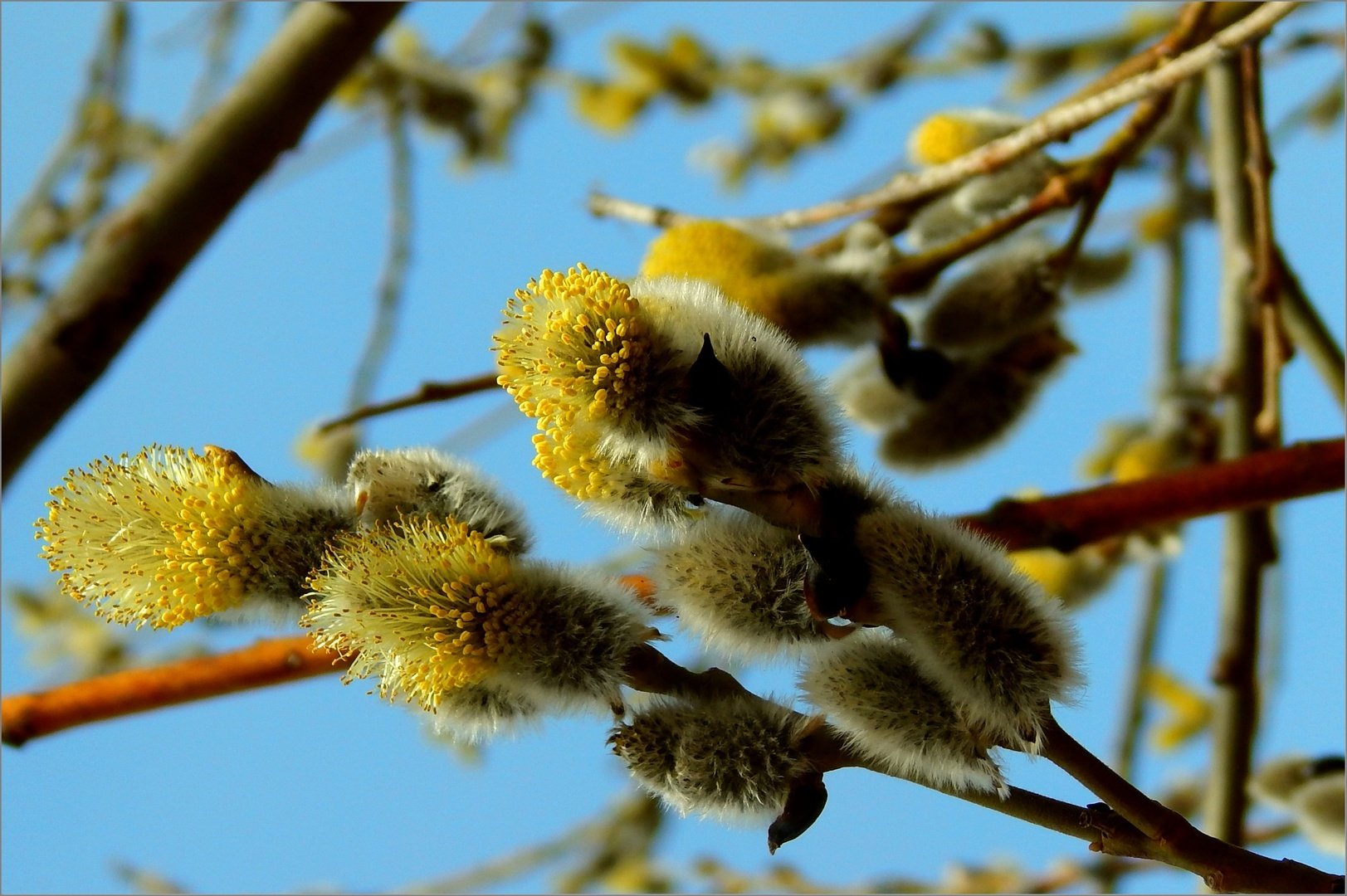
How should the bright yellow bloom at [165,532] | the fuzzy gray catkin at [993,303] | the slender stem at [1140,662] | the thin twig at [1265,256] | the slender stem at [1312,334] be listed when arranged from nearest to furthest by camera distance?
the bright yellow bloom at [165,532] → the fuzzy gray catkin at [993,303] → the thin twig at [1265,256] → the slender stem at [1312,334] → the slender stem at [1140,662]

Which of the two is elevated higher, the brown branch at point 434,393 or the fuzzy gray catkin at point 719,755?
the brown branch at point 434,393

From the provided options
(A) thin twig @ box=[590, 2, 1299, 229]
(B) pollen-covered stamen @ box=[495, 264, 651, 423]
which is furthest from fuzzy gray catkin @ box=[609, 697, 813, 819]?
(A) thin twig @ box=[590, 2, 1299, 229]

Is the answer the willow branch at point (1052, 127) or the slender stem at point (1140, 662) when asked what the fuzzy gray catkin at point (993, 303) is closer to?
the willow branch at point (1052, 127)

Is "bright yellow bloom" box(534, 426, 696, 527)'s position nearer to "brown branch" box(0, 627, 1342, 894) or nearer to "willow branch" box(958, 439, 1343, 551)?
"brown branch" box(0, 627, 1342, 894)

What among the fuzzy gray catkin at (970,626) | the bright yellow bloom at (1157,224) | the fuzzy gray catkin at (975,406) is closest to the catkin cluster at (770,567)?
the fuzzy gray catkin at (970,626)

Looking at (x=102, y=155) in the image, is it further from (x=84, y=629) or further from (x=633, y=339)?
(x=633, y=339)
